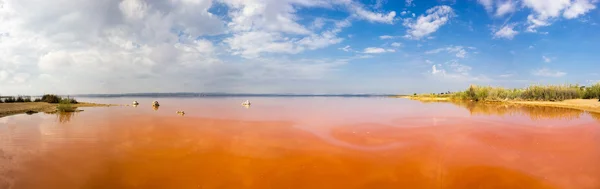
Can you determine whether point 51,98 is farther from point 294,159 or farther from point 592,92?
point 592,92

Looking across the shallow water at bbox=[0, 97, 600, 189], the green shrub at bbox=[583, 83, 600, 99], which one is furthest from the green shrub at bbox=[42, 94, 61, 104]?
the green shrub at bbox=[583, 83, 600, 99]

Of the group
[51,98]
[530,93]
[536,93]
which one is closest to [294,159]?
[51,98]

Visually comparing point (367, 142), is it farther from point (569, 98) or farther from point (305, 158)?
point (569, 98)

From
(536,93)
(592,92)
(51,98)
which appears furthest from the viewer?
(536,93)

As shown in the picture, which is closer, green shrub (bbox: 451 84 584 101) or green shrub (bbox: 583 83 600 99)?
green shrub (bbox: 583 83 600 99)

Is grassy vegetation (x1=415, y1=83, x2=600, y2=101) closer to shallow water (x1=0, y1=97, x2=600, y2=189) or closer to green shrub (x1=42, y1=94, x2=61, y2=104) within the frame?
shallow water (x1=0, y1=97, x2=600, y2=189)

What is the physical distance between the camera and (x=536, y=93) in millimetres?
34656

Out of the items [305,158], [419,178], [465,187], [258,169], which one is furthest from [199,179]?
[465,187]

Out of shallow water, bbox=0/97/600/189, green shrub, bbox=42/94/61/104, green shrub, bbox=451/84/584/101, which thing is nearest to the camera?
shallow water, bbox=0/97/600/189

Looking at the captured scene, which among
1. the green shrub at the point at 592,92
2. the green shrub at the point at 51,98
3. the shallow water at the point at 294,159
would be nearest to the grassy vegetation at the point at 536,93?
the green shrub at the point at 592,92

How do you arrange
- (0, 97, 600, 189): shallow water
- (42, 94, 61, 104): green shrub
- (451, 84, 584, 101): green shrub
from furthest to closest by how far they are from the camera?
(451, 84, 584, 101): green shrub < (42, 94, 61, 104): green shrub < (0, 97, 600, 189): shallow water

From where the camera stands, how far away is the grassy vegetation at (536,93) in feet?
105

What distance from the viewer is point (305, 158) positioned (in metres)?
6.91

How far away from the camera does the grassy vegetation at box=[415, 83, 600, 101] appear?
32125mm
